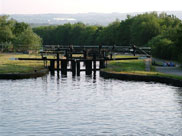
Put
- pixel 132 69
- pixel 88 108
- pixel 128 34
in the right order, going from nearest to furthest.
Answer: pixel 88 108, pixel 132 69, pixel 128 34

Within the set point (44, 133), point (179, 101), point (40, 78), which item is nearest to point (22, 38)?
point (40, 78)

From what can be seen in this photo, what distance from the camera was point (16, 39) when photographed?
165 meters

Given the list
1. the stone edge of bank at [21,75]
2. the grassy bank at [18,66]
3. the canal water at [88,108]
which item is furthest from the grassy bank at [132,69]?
the grassy bank at [18,66]

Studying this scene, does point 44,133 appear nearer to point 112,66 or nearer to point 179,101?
point 179,101

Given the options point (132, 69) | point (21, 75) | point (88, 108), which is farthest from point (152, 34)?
point (88, 108)

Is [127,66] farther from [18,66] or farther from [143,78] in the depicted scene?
[18,66]

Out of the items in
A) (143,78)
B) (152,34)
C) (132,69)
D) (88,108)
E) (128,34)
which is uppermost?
(152,34)

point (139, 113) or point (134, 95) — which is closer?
point (139, 113)

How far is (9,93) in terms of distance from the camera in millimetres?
75750

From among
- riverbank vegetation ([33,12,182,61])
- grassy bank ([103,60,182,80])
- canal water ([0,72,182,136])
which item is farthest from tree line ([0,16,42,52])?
canal water ([0,72,182,136])

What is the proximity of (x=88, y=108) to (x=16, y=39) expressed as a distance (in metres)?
105

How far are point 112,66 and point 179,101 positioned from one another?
41.6 m

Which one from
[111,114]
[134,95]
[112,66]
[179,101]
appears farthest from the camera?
[112,66]

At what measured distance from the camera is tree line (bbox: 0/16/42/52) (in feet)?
507
